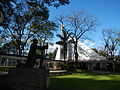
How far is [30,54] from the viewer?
560 centimetres

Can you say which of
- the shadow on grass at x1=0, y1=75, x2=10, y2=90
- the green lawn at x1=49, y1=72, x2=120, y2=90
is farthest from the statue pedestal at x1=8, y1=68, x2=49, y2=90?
the green lawn at x1=49, y1=72, x2=120, y2=90

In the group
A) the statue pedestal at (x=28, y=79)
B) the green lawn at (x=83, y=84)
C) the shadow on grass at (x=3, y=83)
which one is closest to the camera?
the statue pedestal at (x=28, y=79)

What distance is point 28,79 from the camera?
192 inches

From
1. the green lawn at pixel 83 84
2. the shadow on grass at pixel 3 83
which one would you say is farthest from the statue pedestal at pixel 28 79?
the green lawn at pixel 83 84

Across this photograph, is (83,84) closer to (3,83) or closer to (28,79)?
(28,79)

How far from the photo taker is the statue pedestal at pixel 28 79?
483 cm

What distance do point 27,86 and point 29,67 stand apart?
35.3 inches

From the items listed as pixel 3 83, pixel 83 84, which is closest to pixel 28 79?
pixel 3 83

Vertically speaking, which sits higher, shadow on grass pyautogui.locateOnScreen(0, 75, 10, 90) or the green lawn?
shadow on grass pyautogui.locateOnScreen(0, 75, 10, 90)

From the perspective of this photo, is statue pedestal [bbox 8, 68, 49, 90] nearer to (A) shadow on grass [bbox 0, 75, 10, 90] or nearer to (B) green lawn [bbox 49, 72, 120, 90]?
(A) shadow on grass [bbox 0, 75, 10, 90]

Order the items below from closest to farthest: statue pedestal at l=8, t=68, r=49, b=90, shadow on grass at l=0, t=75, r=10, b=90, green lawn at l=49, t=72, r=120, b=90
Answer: statue pedestal at l=8, t=68, r=49, b=90 → shadow on grass at l=0, t=75, r=10, b=90 → green lawn at l=49, t=72, r=120, b=90

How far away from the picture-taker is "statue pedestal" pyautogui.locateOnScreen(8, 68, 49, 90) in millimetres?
4828

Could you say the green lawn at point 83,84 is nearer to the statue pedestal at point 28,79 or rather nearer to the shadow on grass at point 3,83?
the statue pedestal at point 28,79

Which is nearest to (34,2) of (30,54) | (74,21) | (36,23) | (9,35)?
(30,54)
